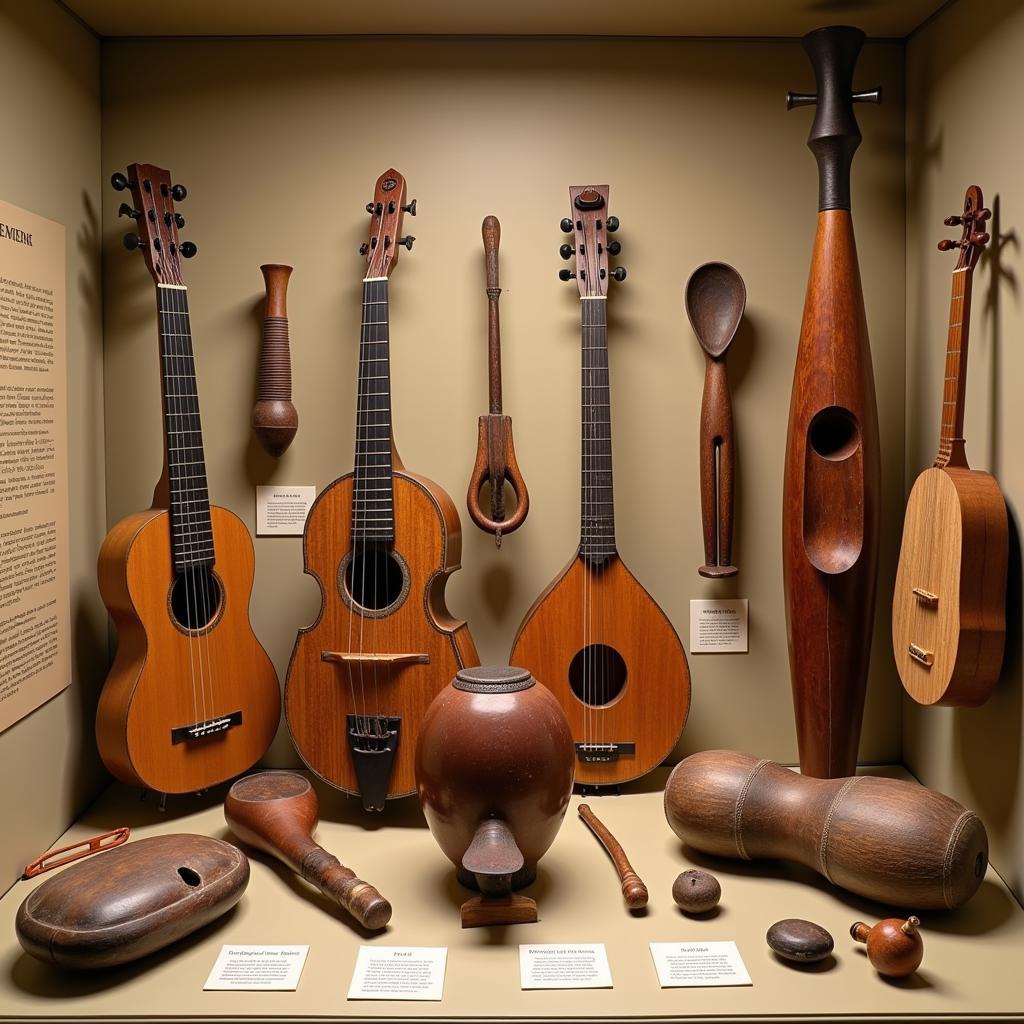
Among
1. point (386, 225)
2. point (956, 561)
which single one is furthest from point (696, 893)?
point (386, 225)

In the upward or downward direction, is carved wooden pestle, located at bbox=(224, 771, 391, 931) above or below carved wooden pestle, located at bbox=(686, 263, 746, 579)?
below

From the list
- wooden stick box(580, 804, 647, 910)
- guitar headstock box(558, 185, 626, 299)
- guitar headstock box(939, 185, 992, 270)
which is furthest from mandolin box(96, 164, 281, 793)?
guitar headstock box(939, 185, 992, 270)

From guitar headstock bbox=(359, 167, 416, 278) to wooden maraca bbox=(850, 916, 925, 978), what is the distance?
1703 millimetres

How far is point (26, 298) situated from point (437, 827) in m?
1.33

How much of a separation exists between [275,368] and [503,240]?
65cm

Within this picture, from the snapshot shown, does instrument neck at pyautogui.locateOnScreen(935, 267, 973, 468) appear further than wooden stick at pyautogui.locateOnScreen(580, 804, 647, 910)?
Yes

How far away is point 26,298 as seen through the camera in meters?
2.03

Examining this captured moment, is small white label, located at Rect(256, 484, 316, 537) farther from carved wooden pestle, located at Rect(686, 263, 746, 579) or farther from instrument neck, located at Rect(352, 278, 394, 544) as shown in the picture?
carved wooden pestle, located at Rect(686, 263, 746, 579)

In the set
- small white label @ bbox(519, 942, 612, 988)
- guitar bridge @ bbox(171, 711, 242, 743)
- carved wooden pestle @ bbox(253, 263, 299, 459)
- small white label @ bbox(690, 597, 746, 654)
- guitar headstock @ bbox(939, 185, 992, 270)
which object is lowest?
small white label @ bbox(519, 942, 612, 988)

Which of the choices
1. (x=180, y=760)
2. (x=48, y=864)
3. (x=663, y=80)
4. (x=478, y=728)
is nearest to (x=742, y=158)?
(x=663, y=80)

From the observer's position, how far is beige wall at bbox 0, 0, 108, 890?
2002 mm

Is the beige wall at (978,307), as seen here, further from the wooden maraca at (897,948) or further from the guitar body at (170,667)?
the guitar body at (170,667)

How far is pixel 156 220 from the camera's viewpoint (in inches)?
92.0

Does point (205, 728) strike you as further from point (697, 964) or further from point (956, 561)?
point (956, 561)
